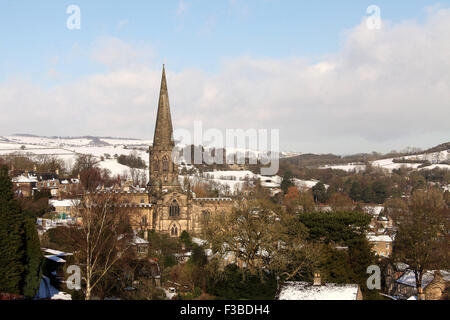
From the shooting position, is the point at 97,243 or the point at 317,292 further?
the point at 97,243

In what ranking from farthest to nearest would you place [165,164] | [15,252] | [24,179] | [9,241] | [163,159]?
[24,179]
[165,164]
[163,159]
[15,252]
[9,241]

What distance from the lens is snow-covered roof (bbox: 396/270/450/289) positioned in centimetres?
3959

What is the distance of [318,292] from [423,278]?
19665 millimetres

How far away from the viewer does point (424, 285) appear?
39.3 meters

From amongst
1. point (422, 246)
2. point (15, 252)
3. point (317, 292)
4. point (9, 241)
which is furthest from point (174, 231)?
point (317, 292)

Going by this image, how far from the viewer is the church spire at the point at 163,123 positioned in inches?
2525

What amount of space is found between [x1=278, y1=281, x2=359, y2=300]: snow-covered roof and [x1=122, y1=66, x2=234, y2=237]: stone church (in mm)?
33729

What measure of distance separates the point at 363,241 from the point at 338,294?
11828mm

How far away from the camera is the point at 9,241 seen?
27234 millimetres

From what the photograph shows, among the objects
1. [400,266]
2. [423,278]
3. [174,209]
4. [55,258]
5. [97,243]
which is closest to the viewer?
[97,243]

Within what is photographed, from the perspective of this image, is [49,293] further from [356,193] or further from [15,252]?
[356,193]

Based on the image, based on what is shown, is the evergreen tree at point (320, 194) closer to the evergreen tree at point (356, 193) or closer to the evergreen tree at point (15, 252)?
the evergreen tree at point (356, 193)

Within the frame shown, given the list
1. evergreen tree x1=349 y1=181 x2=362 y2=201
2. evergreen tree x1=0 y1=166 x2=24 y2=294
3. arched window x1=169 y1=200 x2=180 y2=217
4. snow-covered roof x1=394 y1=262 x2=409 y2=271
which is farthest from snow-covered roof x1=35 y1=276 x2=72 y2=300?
evergreen tree x1=349 y1=181 x2=362 y2=201

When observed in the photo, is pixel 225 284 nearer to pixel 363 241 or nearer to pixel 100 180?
pixel 363 241
